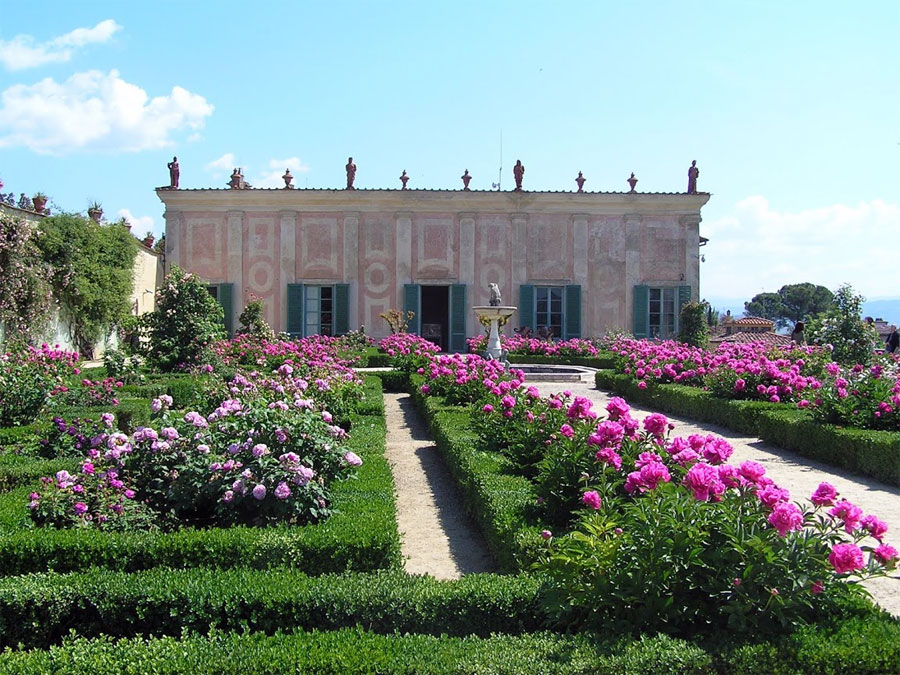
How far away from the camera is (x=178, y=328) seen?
44.0 ft

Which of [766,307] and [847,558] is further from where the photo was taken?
[766,307]

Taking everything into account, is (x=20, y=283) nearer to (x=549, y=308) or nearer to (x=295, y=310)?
(x=295, y=310)

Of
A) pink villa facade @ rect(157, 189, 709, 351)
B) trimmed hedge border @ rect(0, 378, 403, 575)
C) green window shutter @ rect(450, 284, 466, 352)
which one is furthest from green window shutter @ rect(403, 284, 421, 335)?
trimmed hedge border @ rect(0, 378, 403, 575)

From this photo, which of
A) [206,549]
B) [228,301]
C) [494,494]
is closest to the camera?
[206,549]

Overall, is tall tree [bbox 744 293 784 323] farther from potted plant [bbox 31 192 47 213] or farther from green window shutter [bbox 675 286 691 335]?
potted plant [bbox 31 192 47 213]

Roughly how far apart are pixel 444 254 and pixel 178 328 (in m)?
10.9

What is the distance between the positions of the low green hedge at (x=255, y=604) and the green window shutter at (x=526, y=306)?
1950 centimetres

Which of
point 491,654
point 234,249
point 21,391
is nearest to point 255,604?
point 491,654

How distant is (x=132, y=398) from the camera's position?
31.7 feet

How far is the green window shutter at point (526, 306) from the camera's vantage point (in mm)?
23016

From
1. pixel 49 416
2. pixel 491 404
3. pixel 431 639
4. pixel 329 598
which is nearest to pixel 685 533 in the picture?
pixel 431 639

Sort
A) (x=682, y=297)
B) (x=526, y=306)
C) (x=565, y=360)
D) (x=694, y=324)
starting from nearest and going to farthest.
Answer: (x=565, y=360) < (x=694, y=324) < (x=526, y=306) < (x=682, y=297)

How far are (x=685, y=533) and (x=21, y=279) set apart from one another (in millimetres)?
16350

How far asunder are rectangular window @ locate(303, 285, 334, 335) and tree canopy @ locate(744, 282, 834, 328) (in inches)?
2261
